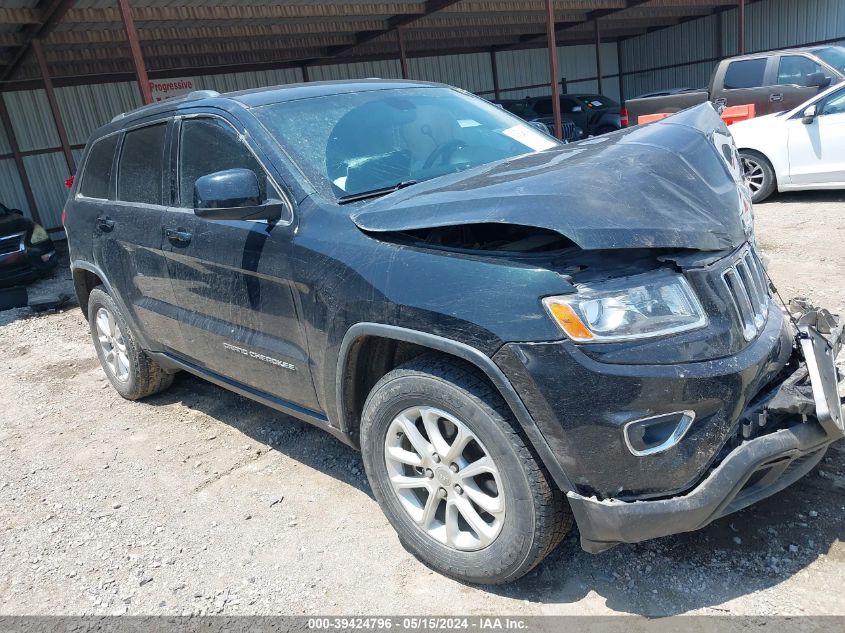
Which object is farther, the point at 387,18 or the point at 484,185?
the point at 387,18

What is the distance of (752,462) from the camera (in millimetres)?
2107

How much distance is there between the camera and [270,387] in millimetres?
3270

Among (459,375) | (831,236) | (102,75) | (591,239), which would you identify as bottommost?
(831,236)

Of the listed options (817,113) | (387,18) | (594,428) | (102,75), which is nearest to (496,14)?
(387,18)

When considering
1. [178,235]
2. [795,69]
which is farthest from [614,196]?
[795,69]

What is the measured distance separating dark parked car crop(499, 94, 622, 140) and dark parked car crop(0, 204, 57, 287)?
11.2 m

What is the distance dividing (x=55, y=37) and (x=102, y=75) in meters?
3.26

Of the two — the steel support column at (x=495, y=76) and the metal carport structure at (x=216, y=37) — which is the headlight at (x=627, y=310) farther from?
the steel support column at (x=495, y=76)

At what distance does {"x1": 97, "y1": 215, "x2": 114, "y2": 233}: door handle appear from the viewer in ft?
13.8

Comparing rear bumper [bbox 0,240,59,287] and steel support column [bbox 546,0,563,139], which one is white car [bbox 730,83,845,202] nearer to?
steel support column [bbox 546,0,563,139]

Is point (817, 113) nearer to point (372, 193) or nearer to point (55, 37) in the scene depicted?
point (372, 193)

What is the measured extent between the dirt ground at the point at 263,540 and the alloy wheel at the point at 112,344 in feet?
0.91

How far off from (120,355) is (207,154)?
6.57 ft

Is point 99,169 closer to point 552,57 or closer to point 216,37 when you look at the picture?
point 216,37
